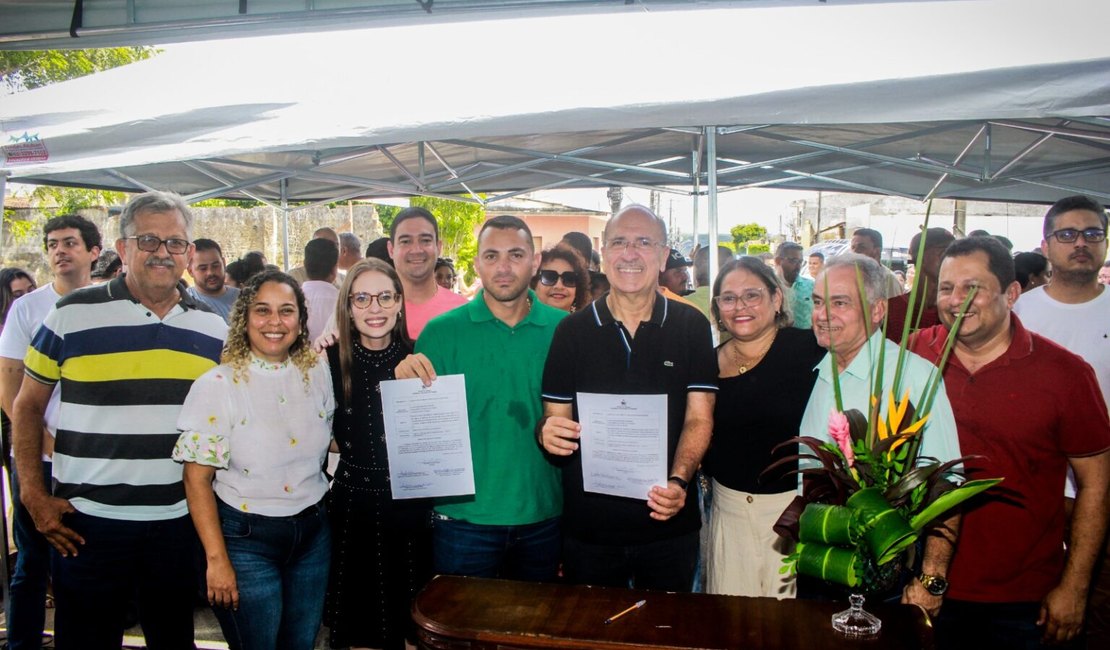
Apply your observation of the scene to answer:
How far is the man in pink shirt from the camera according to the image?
4109mm

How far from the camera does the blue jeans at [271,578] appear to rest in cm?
263

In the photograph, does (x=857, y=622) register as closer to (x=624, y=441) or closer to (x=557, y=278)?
(x=624, y=441)

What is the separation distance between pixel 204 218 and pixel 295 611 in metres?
20.8

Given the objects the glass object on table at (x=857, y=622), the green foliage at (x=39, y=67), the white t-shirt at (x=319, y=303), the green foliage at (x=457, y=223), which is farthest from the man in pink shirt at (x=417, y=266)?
the green foliage at (x=457, y=223)

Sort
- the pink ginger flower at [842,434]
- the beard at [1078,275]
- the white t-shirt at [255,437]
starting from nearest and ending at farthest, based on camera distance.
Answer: the pink ginger flower at [842,434] → the white t-shirt at [255,437] → the beard at [1078,275]

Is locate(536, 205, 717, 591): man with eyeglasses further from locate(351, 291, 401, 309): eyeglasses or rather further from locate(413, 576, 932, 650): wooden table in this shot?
locate(351, 291, 401, 309): eyeglasses

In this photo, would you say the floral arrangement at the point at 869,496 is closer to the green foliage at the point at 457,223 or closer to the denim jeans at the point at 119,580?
the denim jeans at the point at 119,580

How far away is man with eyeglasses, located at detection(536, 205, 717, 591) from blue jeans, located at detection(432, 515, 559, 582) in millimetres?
121

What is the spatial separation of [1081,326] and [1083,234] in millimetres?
471

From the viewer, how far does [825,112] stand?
10.7 feet

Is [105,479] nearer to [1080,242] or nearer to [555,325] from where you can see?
[555,325]

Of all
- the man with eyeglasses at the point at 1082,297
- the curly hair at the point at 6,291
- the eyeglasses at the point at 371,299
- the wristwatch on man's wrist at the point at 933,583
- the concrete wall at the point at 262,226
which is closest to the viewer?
the wristwatch on man's wrist at the point at 933,583

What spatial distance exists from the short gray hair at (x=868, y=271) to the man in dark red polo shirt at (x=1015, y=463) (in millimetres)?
212

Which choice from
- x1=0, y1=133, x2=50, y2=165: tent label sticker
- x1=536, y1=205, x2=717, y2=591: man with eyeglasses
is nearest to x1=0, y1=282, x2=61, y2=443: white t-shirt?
x1=0, y1=133, x2=50, y2=165: tent label sticker
